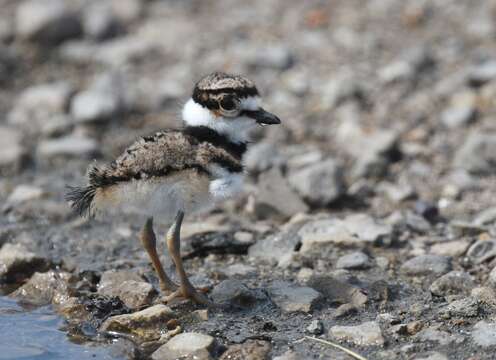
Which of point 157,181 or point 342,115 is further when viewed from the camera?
point 342,115

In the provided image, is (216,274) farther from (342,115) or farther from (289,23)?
(289,23)

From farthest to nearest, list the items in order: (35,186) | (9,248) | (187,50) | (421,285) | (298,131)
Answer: (187,50) < (298,131) < (35,186) < (9,248) < (421,285)

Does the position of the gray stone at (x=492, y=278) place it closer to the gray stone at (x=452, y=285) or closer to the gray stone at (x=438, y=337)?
the gray stone at (x=452, y=285)

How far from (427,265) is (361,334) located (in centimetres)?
104

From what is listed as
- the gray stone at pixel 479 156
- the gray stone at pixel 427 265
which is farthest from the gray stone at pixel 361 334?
the gray stone at pixel 479 156

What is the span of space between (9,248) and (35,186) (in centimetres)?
142

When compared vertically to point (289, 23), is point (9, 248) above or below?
below

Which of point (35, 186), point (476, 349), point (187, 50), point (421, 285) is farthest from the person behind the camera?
point (187, 50)

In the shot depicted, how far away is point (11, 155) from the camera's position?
7164 mm

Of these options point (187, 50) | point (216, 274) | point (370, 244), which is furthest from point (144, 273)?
point (187, 50)

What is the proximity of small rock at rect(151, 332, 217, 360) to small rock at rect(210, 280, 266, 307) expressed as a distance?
550 mm

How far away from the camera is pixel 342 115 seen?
759 centimetres

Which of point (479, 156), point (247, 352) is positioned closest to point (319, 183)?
point (479, 156)

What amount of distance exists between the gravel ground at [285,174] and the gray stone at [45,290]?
11 millimetres
